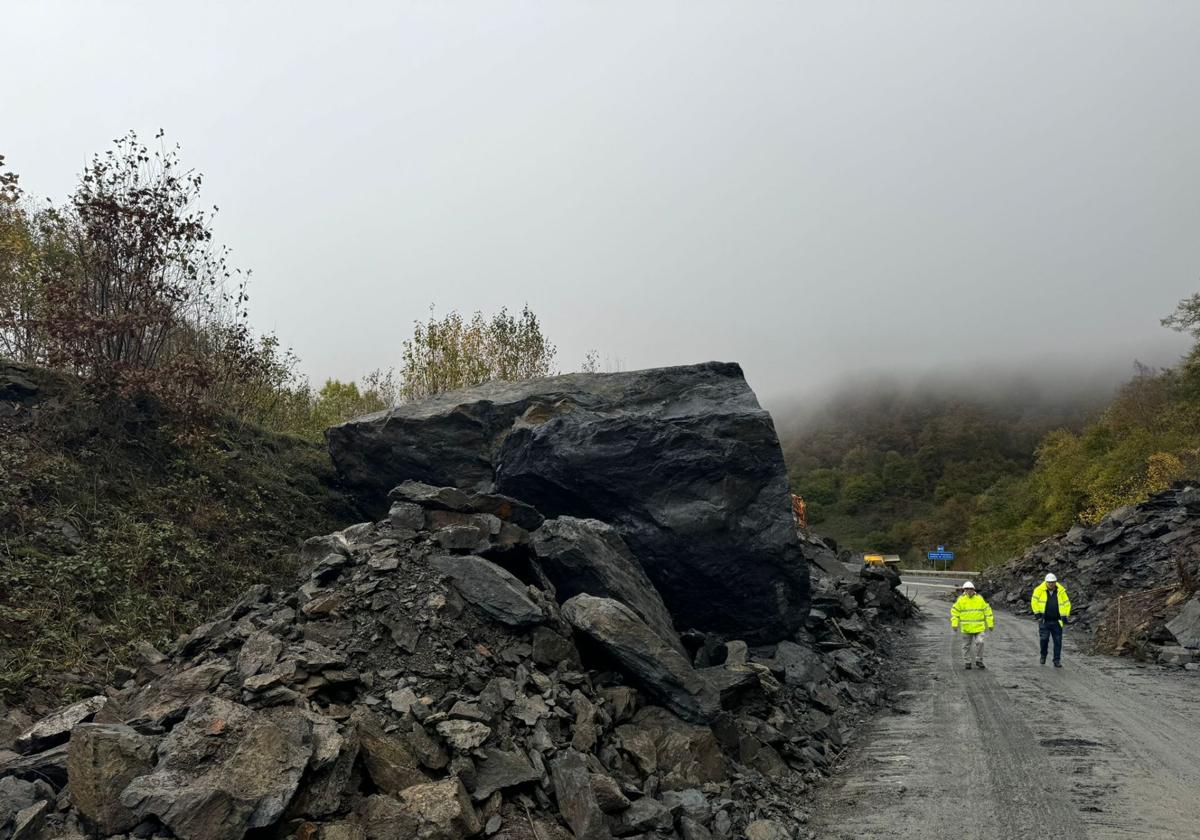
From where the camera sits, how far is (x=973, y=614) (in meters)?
14.7

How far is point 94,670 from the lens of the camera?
8016mm

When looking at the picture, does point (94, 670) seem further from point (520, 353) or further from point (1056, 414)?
point (1056, 414)

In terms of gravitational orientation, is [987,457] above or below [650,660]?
above

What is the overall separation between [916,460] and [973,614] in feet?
276

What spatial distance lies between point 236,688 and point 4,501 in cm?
546

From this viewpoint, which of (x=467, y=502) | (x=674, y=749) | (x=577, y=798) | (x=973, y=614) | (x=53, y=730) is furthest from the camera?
(x=973, y=614)

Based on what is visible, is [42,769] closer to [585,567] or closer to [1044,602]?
[585,567]

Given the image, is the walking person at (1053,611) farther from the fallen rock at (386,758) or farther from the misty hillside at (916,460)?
the misty hillside at (916,460)

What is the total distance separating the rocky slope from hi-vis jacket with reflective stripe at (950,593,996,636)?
11.9ft

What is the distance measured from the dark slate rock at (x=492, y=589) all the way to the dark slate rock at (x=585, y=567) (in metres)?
1.03

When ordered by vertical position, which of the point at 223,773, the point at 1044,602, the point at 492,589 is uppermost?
the point at 492,589

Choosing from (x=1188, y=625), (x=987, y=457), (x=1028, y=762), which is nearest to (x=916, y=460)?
(x=987, y=457)

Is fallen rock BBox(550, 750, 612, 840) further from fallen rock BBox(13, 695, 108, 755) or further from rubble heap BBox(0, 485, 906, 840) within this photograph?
fallen rock BBox(13, 695, 108, 755)

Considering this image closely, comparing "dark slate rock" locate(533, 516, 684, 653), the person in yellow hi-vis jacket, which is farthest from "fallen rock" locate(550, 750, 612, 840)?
the person in yellow hi-vis jacket
